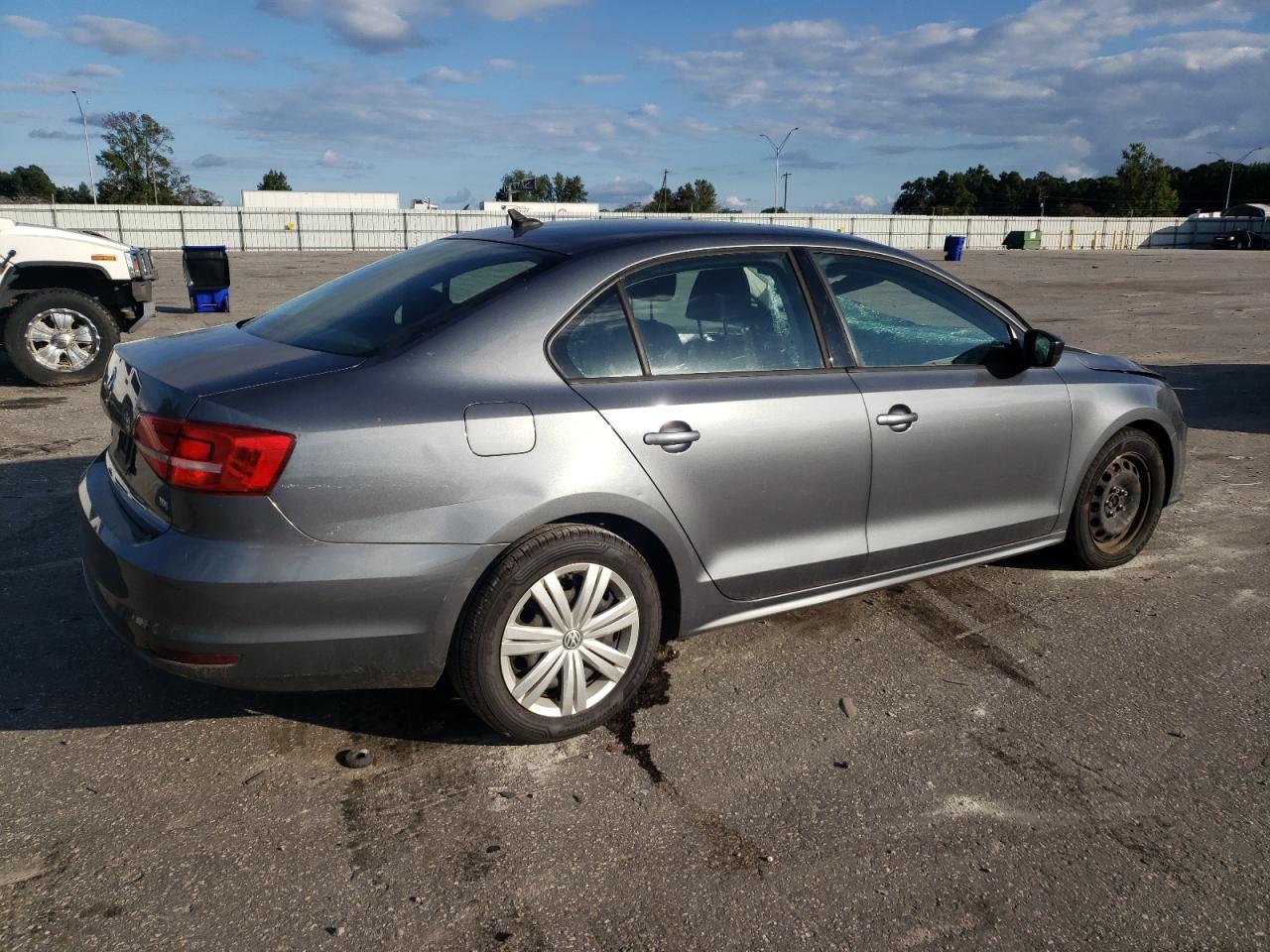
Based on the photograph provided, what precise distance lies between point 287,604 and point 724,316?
181 cm

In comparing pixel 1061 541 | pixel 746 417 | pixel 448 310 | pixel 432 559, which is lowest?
pixel 1061 541

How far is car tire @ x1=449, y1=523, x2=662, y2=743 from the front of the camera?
3023 millimetres

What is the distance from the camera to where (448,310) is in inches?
126

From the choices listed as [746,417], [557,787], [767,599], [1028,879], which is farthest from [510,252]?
[1028,879]

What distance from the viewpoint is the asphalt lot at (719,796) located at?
8.09 feet

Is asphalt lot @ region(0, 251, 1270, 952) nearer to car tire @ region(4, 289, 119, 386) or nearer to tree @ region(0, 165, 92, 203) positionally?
car tire @ region(4, 289, 119, 386)

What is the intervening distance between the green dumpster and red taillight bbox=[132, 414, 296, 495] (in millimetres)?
67310

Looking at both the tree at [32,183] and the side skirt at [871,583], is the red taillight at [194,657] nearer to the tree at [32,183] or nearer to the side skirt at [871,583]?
the side skirt at [871,583]

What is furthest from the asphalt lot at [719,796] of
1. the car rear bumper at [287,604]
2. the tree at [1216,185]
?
the tree at [1216,185]

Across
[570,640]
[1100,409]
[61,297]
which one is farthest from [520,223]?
[61,297]

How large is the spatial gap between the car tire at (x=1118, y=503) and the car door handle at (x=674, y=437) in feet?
7.32

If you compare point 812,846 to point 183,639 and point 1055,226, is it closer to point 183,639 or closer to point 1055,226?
point 183,639

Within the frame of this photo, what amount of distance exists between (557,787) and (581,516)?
826mm

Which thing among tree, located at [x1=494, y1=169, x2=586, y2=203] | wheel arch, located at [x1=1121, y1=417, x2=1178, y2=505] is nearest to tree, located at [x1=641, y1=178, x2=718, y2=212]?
tree, located at [x1=494, y1=169, x2=586, y2=203]
